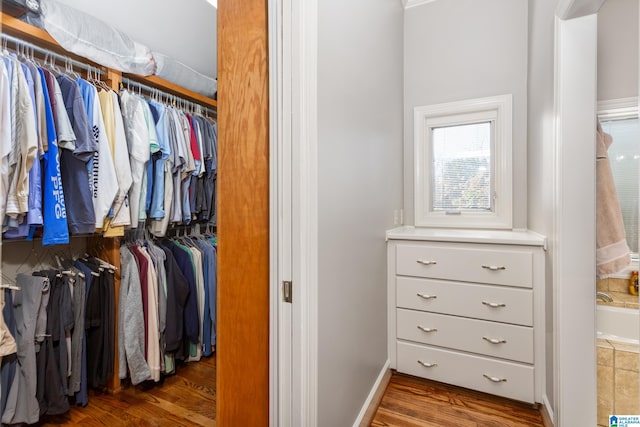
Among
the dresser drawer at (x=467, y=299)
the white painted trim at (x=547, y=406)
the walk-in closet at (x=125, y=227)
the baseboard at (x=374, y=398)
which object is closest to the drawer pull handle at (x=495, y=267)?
the dresser drawer at (x=467, y=299)

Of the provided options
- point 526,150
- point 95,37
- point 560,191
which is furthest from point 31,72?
point 526,150

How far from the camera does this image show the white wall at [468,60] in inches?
91.6

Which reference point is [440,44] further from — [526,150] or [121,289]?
[121,289]

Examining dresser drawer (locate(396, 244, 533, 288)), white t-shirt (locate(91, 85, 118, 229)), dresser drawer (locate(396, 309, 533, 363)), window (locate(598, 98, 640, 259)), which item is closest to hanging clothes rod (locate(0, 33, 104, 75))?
white t-shirt (locate(91, 85, 118, 229))

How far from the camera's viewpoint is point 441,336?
2.07 m

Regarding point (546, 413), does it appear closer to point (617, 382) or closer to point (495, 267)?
point (617, 382)

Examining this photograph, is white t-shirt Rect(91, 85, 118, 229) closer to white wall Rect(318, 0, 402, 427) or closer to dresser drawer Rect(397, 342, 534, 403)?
white wall Rect(318, 0, 402, 427)

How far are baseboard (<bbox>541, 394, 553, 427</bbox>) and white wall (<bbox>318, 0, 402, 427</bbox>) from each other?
2.97 ft

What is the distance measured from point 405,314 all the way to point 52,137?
2.20 m

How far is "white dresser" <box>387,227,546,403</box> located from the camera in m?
1.87

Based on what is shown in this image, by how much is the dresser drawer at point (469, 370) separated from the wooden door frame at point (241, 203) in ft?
4.18

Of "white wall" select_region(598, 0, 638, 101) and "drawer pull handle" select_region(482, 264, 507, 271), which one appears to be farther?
"white wall" select_region(598, 0, 638, 101)

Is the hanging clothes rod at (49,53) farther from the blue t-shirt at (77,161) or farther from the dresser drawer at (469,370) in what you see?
the dresser drawer at (469,370)

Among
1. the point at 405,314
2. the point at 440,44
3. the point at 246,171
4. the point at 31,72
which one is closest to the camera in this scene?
the point at 246,171
